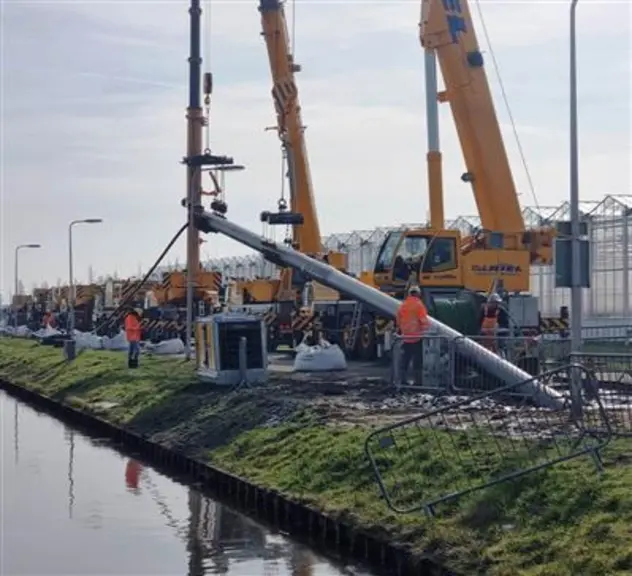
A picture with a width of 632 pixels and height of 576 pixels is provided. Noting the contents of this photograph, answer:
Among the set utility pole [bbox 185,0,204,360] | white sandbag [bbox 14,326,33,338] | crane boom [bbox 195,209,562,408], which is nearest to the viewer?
crane boom [bbox 195,209,562,408]

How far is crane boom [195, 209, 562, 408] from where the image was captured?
829 inches

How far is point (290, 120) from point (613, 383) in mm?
27344

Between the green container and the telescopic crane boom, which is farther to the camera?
the telescopic crane boom

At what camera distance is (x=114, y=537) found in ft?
51.2

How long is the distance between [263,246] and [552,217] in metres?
20.5

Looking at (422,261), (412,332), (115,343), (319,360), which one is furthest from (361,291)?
(115,343)

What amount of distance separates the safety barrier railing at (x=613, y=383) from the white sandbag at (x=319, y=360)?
49.9 ft

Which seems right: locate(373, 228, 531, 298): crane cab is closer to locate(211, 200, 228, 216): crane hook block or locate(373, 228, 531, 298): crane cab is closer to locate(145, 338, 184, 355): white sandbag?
locate(211, 200, 228, 216): crane hook block

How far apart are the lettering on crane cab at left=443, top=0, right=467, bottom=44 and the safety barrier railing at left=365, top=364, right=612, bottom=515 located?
18199mm

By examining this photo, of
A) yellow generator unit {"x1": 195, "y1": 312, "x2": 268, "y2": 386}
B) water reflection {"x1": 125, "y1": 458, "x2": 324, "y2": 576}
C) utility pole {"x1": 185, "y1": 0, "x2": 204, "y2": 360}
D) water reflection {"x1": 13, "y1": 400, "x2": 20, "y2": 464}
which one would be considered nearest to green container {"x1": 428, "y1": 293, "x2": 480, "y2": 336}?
yellow generator unit {"x1": 195, "y1": 312, "x2": 268, "y2": 386}

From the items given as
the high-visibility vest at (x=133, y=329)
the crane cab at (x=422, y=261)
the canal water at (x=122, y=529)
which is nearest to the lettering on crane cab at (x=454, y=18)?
the crane cab at (x=422, y=261)

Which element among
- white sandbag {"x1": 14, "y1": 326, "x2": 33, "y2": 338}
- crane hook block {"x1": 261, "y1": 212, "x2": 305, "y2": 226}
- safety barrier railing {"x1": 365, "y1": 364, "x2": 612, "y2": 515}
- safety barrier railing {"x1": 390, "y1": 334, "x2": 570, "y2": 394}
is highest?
crane hook block {"x1": 261, "y1": 212, "x2": 305, "y2": 226}

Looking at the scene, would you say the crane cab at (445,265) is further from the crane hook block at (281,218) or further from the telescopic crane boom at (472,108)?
the crane hook block at (281,218)

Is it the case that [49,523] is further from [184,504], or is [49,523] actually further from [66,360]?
[66,360]
